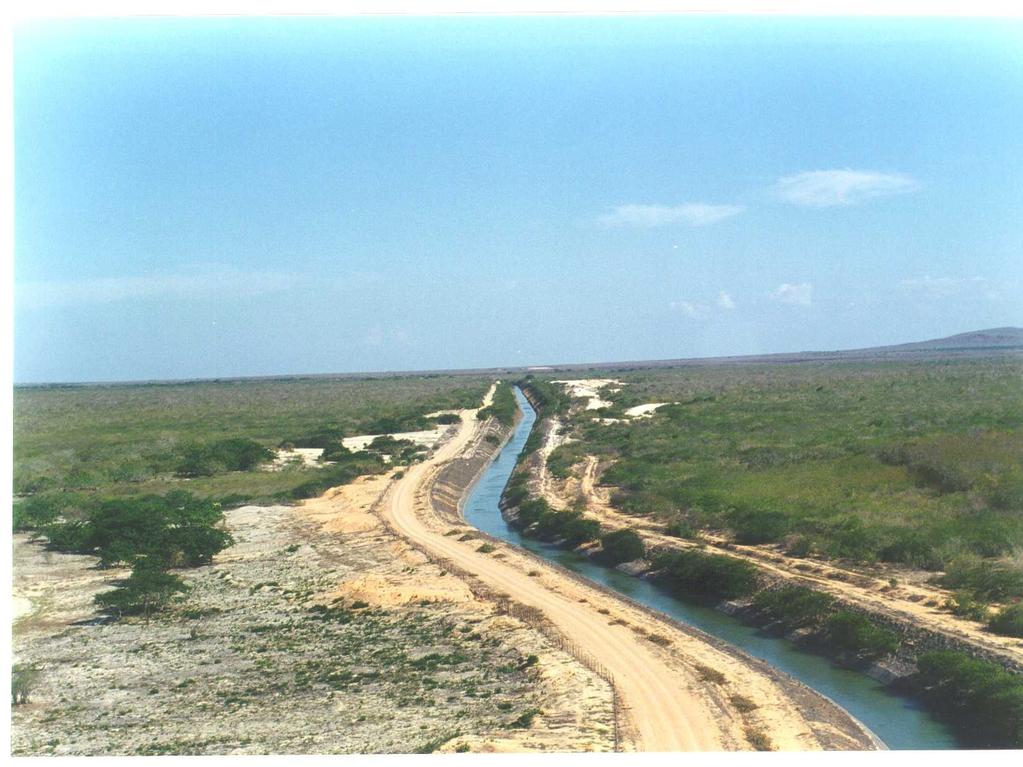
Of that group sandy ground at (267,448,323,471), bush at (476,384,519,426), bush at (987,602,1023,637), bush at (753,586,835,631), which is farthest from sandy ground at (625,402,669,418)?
bush at (987,602,1023,637)

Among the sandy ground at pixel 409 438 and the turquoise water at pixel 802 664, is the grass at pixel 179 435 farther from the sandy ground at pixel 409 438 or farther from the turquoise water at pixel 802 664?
the turquoise water at pixel 802 664

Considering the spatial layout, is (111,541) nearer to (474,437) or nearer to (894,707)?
(894,707)

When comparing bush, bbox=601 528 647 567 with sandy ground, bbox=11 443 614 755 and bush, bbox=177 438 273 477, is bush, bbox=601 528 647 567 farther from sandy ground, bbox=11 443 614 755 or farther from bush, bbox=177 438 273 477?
bush, bbox=177 438 273 477

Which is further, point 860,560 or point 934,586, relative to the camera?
point 860,560

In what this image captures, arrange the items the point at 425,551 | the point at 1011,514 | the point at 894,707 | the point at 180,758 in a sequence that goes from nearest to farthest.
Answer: the point at 180,758 → the point at 894,707 → the point at 1011,514 → the point at 425,551

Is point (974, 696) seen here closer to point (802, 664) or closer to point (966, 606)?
point (802, 664)

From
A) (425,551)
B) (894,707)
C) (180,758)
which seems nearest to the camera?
(180,758)

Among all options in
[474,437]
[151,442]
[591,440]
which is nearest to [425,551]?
[591,440]
